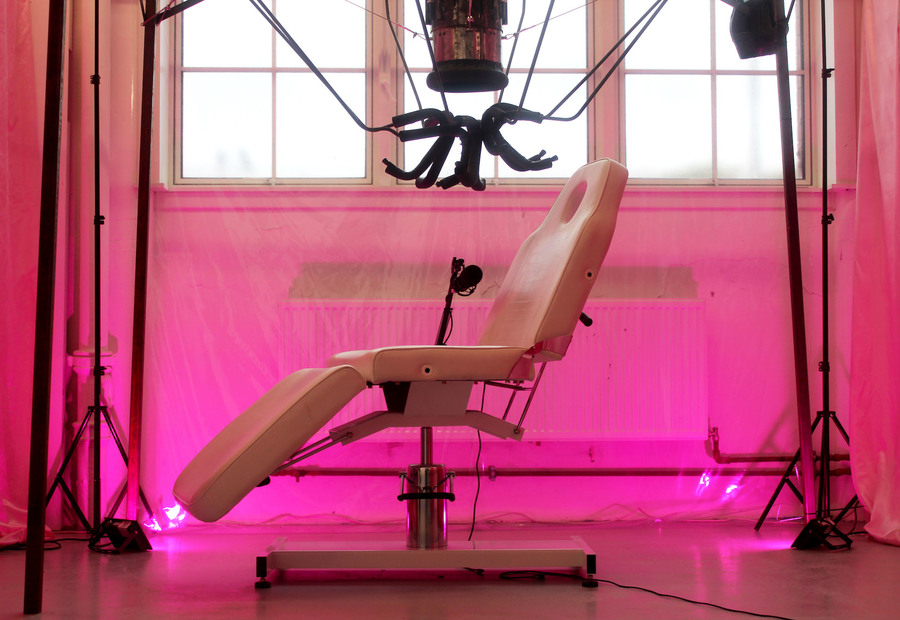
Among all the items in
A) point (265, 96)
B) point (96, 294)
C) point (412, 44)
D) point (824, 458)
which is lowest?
Result: point (824, 458)

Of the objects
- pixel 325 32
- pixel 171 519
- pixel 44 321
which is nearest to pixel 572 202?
pixel 44 321

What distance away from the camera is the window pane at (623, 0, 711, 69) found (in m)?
3.58

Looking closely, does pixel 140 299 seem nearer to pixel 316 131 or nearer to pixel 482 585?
pixel 316 131

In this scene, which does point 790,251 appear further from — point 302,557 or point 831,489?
point 302,557

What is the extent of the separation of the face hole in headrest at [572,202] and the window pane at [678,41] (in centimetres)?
126

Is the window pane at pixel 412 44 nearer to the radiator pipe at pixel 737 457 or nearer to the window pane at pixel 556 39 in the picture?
the window pane at pixel 556 39

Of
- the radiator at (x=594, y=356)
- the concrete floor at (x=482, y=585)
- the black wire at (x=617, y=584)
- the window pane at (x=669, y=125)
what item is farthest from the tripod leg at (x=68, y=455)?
the window pane at (x=669, y=125)

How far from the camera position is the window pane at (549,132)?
3.54 meters

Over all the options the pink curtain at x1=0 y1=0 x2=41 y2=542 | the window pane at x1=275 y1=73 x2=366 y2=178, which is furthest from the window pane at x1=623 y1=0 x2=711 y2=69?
the pink curtain at x1=0 y1=0 x2=41 y2=542

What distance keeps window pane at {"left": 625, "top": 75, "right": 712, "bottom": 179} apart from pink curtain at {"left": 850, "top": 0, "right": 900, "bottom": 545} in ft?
2.02

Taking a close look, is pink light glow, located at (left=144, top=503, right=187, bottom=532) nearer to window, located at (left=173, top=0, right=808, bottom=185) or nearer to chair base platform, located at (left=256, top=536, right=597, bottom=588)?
chair base platform, located at (left=256, top=536, right=597, bottom=588)

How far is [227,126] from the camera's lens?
11.5 feet

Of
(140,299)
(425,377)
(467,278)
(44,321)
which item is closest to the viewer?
(44,321)

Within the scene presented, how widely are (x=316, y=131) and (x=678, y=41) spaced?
4.91 ft
